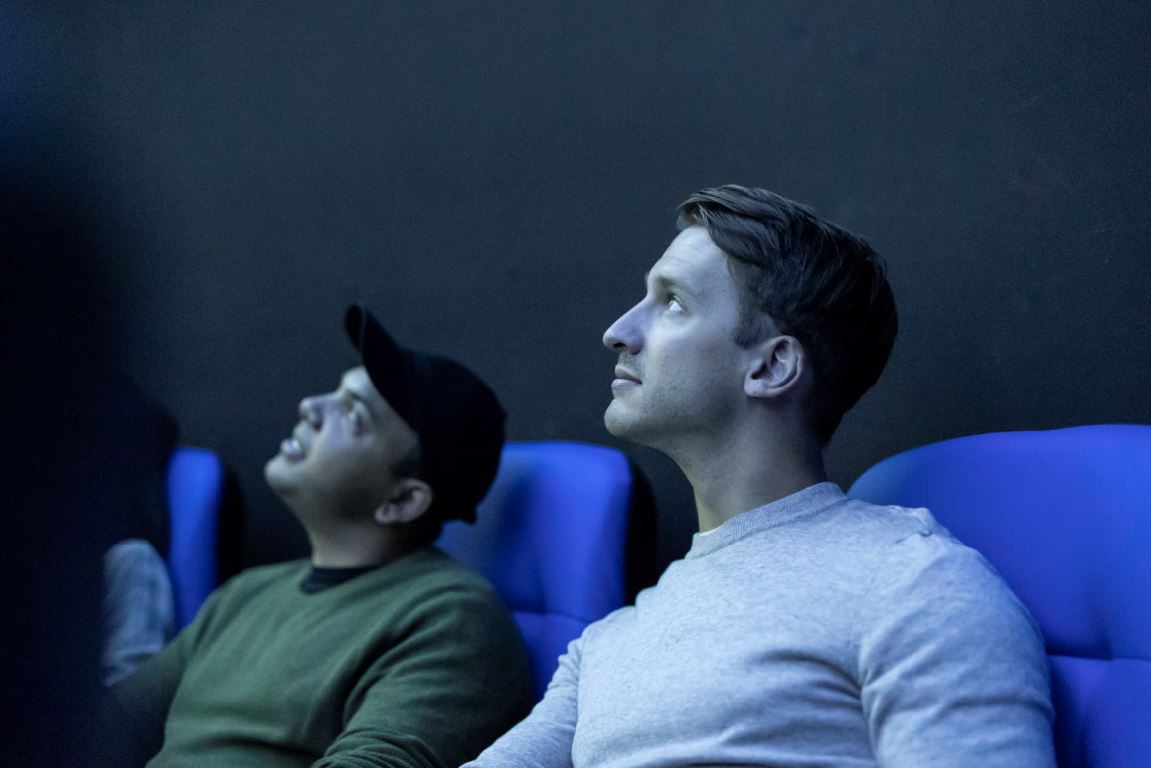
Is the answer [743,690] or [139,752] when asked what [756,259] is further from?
[139,752]

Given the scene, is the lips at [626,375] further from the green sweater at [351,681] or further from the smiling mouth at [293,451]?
the smiling mouth at [293,451]

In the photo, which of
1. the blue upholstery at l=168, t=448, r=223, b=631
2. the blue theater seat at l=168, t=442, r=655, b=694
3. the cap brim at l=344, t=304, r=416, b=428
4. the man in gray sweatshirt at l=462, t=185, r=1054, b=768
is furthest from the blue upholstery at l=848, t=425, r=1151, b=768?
the blue upholstery at l=168, t=448, r=223, b=631

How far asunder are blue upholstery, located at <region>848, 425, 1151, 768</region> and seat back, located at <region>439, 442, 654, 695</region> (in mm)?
479

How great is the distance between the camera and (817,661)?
3.25 feet

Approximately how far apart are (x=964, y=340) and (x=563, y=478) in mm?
585

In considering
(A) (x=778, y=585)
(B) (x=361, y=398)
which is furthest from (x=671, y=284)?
(B) (x=361, y=398)

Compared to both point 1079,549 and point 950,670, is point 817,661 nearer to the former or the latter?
point 950,670

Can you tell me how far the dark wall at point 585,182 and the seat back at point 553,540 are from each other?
0.18 metres

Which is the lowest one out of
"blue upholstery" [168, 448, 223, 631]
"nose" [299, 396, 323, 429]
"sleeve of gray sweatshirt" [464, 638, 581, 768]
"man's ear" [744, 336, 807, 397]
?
"blue upholstery" [168, 448, 223, 631]

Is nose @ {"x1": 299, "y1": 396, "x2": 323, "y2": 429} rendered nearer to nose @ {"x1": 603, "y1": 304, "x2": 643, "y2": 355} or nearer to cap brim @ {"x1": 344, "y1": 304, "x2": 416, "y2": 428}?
cap brim @ {"x1": 344, "y1": 304, "x2": 416, "y2": 428}

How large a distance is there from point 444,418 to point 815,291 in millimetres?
759

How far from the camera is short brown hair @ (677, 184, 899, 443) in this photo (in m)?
1.22

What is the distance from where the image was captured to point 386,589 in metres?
1.67

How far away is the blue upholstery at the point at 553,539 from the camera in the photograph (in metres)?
1.55
